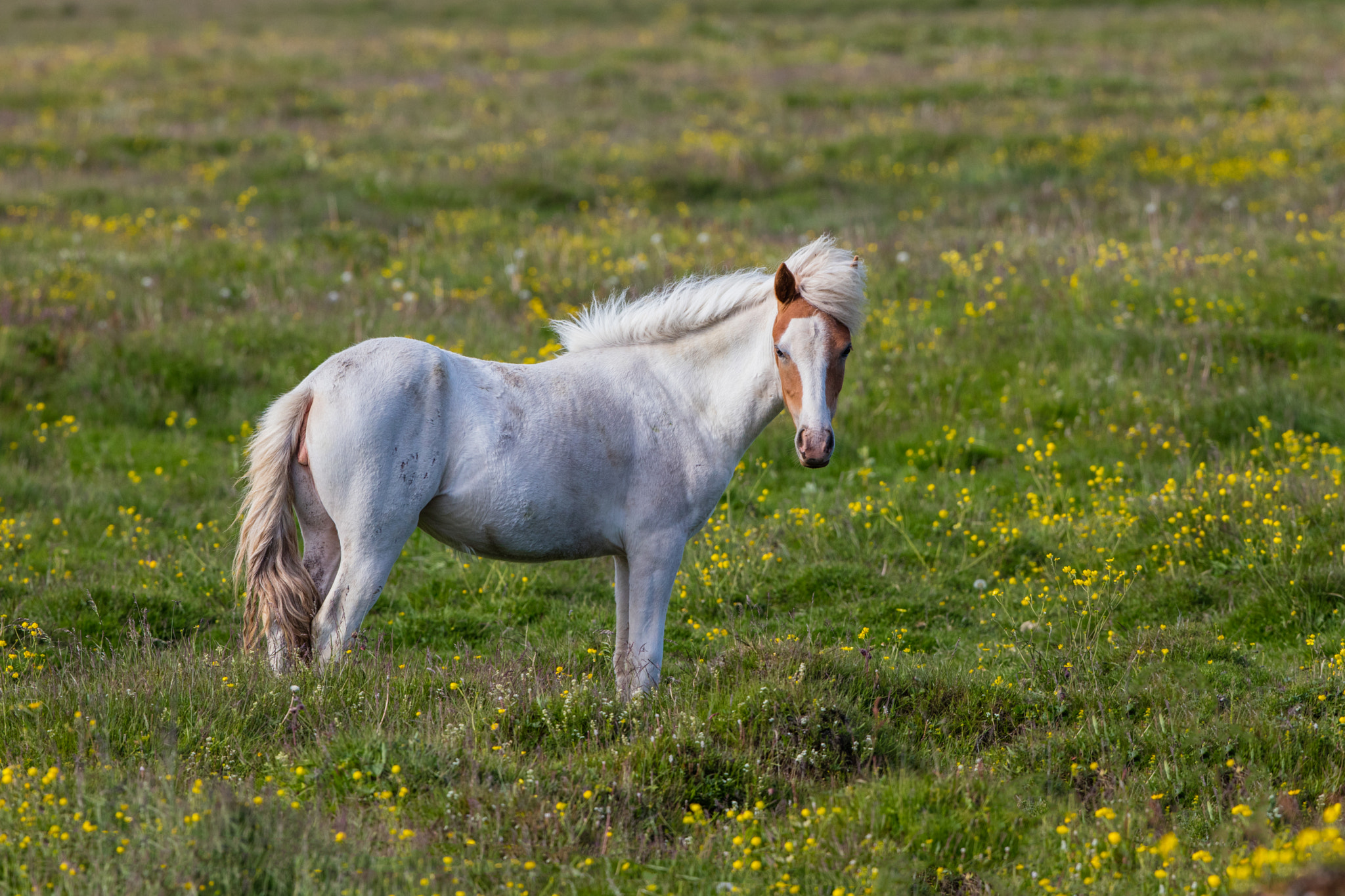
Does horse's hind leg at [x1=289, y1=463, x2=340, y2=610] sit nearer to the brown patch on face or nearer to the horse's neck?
the horse's neck

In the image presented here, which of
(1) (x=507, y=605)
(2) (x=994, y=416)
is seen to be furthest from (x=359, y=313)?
(2) (x=994, y=416)

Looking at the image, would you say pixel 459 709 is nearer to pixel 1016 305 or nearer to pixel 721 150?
pixel 1016 305

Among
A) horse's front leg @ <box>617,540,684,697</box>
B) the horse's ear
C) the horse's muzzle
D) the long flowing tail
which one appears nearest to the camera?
the horse's muzzle

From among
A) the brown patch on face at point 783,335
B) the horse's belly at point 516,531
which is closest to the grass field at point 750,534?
the horse's belly at point 516,531

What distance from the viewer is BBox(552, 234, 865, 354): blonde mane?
5012 mm

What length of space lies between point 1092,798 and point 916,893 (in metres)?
1.03

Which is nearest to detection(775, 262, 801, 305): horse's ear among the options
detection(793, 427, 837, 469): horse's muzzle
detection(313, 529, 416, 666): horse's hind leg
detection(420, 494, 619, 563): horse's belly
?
detection(793, 427, 837, 469): horse's muzzle

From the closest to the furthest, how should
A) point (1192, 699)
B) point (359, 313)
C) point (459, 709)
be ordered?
point (459, 709) < point (1192, 699) < point (359, 313)

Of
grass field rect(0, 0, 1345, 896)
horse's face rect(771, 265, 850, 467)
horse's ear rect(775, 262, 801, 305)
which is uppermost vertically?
horse's ear rect(775, 262, 801, 305)

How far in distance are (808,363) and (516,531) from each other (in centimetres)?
151

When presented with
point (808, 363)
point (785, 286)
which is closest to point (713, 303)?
point (785, 286)

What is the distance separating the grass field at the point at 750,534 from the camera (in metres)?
4.02

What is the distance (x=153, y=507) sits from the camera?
797 centimetres

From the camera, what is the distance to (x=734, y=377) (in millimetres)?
5375
